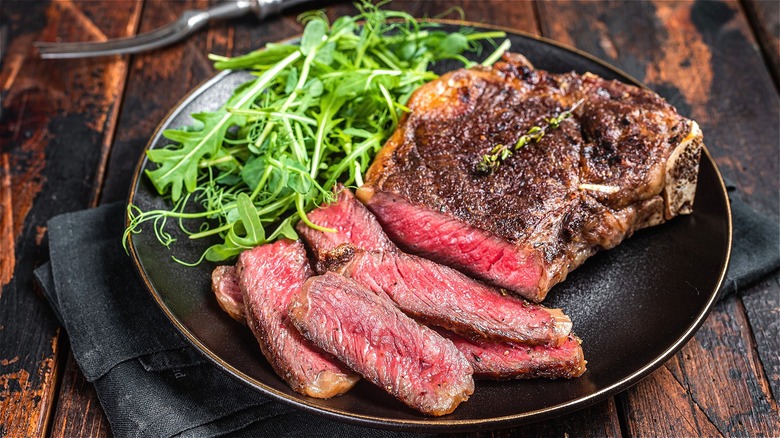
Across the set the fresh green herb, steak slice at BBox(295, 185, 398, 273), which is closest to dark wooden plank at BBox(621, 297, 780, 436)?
steak slice at BBox(295, 185, 398, 273)

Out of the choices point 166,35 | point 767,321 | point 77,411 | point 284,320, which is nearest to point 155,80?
point 166,35

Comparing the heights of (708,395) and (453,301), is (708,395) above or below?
below

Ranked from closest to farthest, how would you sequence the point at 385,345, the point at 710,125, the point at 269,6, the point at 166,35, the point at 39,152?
1. the point at 385,345
2. the point at 39,152
3. the point at 710,125
4. the point at 166,35
5. the point at 269,6

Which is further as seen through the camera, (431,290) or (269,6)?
(269,6)

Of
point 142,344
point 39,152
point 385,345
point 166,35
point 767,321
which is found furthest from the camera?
point 166,35

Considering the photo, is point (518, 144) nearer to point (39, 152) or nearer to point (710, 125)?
point (710, 125)

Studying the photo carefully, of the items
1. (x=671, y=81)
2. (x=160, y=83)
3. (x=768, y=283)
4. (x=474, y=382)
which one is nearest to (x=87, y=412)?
(x=474, y=382)

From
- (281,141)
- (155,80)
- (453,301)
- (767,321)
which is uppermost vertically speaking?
(281,141)

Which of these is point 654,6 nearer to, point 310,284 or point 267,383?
point 310,284
